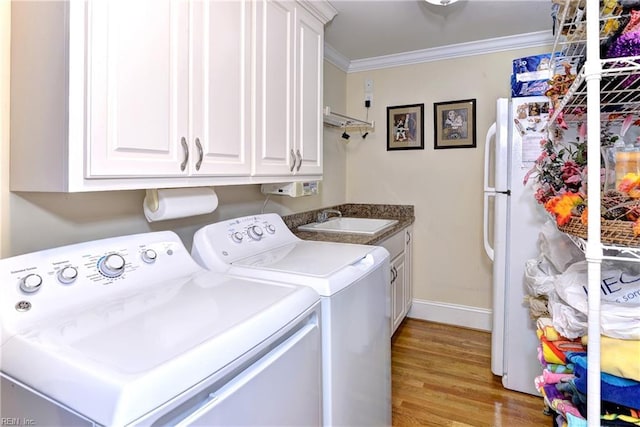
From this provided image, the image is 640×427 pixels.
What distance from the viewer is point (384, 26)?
248 centimetres

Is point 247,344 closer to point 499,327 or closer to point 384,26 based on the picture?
point 499,327

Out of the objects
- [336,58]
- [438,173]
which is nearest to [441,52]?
[336,58]

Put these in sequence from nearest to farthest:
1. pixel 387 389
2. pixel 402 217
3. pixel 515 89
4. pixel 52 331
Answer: pixel 52 331 → pixel 387 389 → pixel 515 89 → pixel 402 217

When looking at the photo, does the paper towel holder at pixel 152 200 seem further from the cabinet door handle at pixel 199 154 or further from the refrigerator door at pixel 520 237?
the refrigerator door at pixel 520 237

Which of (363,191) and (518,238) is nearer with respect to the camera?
(518,238)

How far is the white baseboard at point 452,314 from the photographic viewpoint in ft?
9.64

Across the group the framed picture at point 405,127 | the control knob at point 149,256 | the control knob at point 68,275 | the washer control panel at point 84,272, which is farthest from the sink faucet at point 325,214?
the control knob at point 68,275

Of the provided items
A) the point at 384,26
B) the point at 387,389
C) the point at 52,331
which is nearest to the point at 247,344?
the point at 52,331

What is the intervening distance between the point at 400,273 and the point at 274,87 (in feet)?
5.64

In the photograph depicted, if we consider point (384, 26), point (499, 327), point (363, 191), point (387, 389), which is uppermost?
point (384, 26)

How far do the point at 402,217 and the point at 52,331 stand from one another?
9.01ft

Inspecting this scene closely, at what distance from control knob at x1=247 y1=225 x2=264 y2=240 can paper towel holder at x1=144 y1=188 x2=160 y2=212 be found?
1.46ft

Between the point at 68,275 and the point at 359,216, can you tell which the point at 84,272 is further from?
the point at 359,216

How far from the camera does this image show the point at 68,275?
0.98 m
